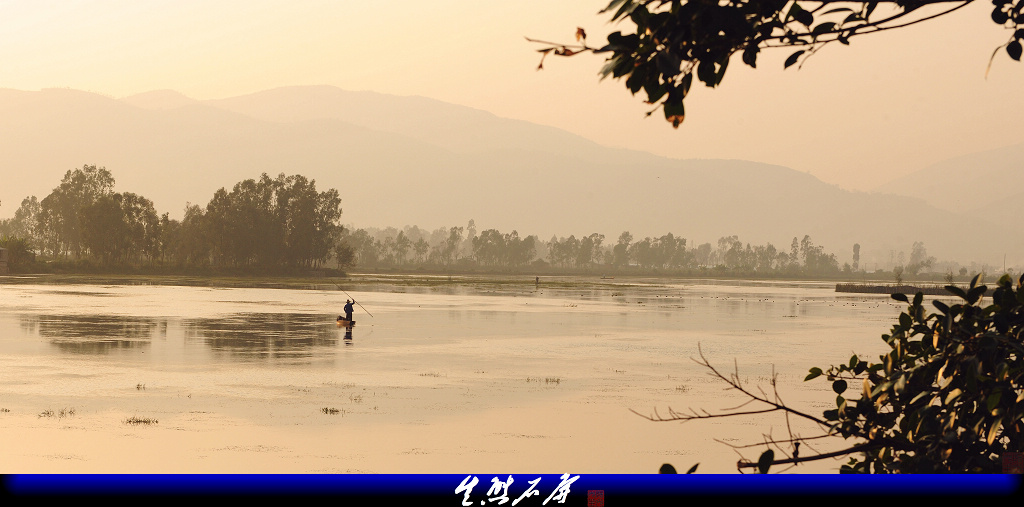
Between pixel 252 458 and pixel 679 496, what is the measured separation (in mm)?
14732

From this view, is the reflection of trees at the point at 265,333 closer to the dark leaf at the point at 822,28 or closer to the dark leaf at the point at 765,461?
the dark leaf at the point at 765,461

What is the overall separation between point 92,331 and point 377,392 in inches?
849

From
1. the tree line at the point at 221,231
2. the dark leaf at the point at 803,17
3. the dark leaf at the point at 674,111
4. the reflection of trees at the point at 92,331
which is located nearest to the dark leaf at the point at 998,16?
the dark leaf at the point at 803,17

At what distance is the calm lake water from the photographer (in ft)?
58.6

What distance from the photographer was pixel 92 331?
137ft

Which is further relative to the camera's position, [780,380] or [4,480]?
[780,380]

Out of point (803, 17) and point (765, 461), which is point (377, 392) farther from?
point (803, 17)

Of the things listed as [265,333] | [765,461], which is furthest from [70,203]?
[765,461]

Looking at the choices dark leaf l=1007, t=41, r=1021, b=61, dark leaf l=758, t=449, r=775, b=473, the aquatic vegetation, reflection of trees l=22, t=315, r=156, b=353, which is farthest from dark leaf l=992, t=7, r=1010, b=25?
reflection of trees l=22, t=315, r=156, b=353

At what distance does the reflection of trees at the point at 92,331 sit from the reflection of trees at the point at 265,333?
6.91 ft

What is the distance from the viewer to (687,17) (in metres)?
4.71

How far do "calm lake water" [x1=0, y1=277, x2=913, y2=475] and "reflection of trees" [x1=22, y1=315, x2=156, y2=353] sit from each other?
11cm

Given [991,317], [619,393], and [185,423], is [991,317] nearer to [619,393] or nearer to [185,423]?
[185,423]

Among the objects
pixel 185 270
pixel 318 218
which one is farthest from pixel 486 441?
pixel 318 218
